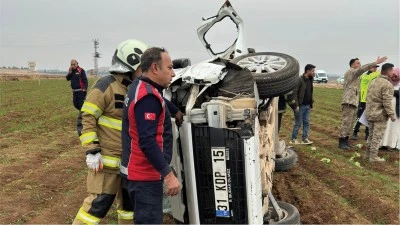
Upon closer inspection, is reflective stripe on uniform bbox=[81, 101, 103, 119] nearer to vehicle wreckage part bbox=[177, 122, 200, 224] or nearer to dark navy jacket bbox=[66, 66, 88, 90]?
vehicle wreckage part bbox=[177, 122, 200, 224]

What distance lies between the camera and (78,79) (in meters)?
11.1

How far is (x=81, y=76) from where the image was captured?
11.2 metres

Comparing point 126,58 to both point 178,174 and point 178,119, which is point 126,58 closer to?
point 178,119

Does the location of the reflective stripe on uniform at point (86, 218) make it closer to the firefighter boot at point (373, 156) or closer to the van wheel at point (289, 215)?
the van wheel at point (289, 215)

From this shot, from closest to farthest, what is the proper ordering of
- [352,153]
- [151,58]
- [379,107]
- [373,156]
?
[151,58] < [379,107] < [373,156] < [352,153]

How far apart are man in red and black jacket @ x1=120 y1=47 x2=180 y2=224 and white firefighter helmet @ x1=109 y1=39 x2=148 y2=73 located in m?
0.52

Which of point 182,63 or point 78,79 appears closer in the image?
point 182,63

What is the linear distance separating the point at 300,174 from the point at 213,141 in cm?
395

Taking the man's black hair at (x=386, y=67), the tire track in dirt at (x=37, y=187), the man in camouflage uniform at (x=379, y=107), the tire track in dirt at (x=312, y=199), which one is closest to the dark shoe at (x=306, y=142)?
the man in camouflage uniform at (x=379, y=107)

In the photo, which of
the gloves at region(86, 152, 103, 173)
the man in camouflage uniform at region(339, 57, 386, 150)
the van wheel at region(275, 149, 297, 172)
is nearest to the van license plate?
the gloves at region(86, 152, 103, 173)

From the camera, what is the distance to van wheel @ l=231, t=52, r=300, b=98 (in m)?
3.80

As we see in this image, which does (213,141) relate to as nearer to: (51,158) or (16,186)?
(16,186)

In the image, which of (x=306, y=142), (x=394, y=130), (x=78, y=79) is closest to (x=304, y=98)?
(x=306, y=142)

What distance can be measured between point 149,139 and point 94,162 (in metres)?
0.72
